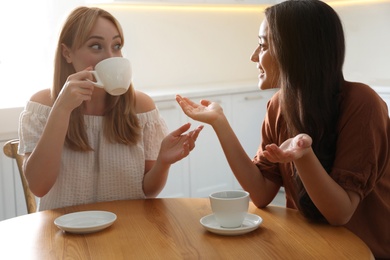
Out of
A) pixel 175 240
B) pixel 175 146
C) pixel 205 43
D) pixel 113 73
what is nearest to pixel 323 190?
pixel 175 240

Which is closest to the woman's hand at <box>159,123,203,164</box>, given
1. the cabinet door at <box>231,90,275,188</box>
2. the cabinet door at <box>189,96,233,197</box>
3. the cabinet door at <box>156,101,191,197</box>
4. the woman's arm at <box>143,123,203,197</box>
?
the woman's arm at <box>143,123,203,197</box>

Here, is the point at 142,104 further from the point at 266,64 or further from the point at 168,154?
the point at 266,64

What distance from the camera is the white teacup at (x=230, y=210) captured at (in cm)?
125

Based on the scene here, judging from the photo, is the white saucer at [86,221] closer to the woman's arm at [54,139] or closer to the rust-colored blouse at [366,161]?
the woman's arm at [54,139]

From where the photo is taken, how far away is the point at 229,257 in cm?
111

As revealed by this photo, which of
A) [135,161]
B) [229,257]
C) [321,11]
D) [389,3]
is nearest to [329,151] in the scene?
[321,11]

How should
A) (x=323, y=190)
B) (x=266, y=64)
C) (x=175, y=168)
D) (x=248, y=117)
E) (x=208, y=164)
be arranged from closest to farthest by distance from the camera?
(x=323, y=190)
(x=266, y=64)
(x=175, y=168)
(x=208, y=164)
(x=248, y=117)

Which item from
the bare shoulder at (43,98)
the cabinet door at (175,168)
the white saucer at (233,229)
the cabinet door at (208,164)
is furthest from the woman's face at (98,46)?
the cabinet door at (208,164)

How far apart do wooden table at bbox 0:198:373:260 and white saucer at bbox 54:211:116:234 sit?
0.02 meters

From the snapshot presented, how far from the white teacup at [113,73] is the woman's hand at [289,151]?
500 mm

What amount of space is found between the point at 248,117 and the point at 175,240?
3058 mm

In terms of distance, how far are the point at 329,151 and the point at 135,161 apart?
646 mm

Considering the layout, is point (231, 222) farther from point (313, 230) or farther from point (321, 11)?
point (321, 11)

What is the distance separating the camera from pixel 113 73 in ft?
4.99
